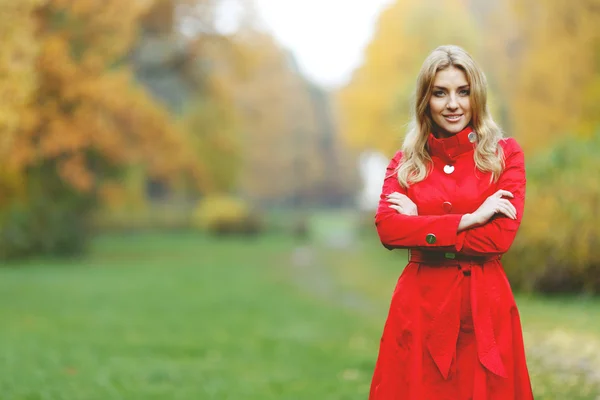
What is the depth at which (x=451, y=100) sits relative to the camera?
137 inches

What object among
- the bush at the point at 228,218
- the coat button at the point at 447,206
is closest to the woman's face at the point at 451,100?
the coat button at the point at 447,206

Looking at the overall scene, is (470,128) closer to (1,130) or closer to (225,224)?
(1,130)

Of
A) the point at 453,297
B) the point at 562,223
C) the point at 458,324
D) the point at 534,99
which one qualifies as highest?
the point at 534,99

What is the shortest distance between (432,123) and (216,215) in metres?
34.7

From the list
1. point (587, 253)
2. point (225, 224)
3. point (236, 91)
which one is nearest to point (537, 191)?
point (587, 253)

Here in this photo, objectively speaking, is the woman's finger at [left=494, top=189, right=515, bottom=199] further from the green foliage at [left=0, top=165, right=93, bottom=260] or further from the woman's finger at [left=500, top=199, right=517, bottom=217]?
the green foliage at [left=0, top=165, right=93, bottom=260]

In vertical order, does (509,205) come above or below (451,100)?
below

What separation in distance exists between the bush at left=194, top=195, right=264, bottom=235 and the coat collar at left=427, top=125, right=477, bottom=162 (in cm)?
3445

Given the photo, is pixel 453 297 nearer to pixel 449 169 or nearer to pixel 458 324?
pixel 458 324

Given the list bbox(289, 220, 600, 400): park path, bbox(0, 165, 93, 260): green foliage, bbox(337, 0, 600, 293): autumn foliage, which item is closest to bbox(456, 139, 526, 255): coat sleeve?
bbox(337, 0, 600, 293): autumn foliage

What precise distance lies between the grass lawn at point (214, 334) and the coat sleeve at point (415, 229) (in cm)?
319

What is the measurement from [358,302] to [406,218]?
11.0 meters

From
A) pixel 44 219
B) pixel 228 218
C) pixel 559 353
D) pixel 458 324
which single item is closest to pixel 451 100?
pixel 458 324

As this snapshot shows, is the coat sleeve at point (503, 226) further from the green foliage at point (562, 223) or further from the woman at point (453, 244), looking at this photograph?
the green foliage at point (562, 223)
